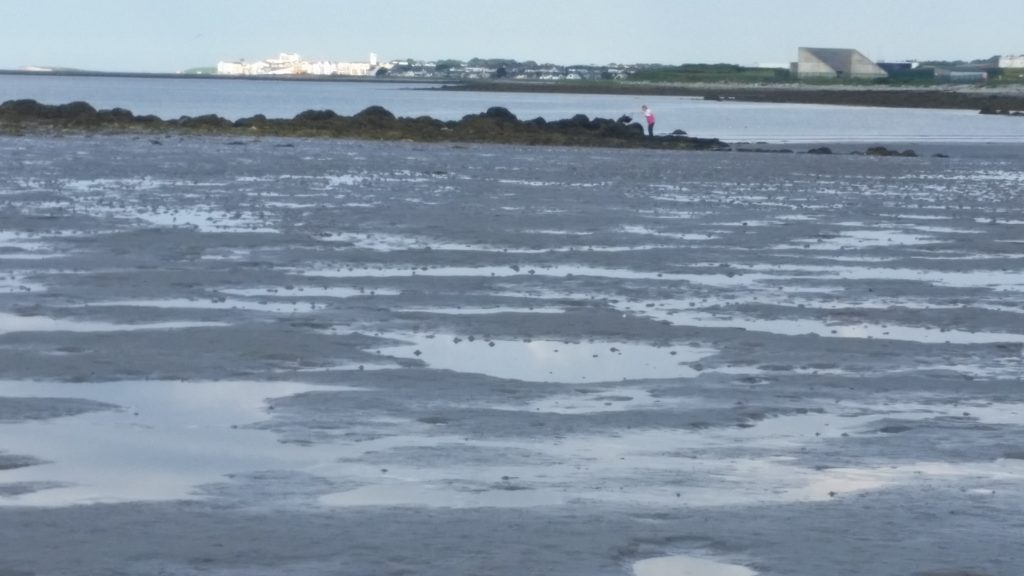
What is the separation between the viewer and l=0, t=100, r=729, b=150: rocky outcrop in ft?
168

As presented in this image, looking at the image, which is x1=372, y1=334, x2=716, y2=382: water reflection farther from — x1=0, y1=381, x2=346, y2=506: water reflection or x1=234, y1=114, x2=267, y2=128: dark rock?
x1=234, y1=114, x2=267, y2=128: dark rock

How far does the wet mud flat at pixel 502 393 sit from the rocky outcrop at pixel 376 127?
85.3ft

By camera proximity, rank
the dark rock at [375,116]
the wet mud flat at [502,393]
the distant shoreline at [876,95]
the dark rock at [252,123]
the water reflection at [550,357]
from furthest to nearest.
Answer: the distant shoreline at [876,95] < the dark rock at [375,116] < the dark rock at [252,123] < the water reflection at [550,357] < the wet mud flat at [502,393]

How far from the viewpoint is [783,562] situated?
7.57 metres

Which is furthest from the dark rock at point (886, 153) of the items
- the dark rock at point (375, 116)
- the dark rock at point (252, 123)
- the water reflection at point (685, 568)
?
the water reflection at point (685, 568)

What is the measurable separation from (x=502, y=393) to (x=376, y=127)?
42132 millimetres

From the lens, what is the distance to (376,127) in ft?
174

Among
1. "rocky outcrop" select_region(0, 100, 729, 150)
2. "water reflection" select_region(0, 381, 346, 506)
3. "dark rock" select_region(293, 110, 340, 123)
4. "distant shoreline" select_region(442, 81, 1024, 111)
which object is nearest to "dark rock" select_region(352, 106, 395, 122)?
"rocky outcrop" select_region(0, 100, 729, 150)

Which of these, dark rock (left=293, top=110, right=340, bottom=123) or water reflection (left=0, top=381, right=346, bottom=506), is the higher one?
water reflection (left=0, top=381, right=346, bottom=506)

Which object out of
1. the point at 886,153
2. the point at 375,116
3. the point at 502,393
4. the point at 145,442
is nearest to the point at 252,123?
the point at 375,116

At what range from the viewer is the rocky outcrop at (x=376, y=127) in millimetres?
51250

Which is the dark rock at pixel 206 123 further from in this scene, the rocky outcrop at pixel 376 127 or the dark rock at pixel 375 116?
the dark rock at pixel 375 116

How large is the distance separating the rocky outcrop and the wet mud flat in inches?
1024

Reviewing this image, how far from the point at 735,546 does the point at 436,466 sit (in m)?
2.12
